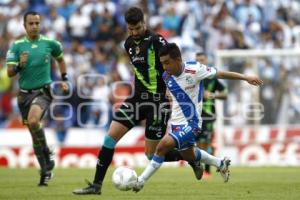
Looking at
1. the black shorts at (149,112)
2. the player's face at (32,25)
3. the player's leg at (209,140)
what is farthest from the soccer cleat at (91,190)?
the player's leg at (209,140)

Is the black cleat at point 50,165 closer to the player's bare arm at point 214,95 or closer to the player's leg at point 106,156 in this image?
the player's leg at point 106,156

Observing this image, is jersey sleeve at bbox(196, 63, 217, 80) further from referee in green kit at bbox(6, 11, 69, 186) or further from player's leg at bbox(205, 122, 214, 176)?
player's leg at bbox(205, 122, 214, 176)

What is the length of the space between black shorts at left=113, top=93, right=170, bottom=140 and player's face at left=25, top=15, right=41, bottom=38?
9.45ft

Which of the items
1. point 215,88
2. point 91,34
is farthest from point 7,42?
point 215,88

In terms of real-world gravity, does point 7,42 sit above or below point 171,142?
above

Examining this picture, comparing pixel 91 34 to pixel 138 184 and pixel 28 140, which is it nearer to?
pixel 28 140

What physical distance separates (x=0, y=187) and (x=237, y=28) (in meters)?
14.2

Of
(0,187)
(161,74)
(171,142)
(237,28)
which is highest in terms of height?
(237,28)

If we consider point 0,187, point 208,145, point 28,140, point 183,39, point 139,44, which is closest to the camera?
point 139,44

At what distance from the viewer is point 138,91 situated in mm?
12602

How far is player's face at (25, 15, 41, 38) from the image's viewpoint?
568 inches

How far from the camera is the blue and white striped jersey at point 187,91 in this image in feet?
39.3

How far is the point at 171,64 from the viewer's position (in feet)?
38.7

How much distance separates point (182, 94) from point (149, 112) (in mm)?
789
